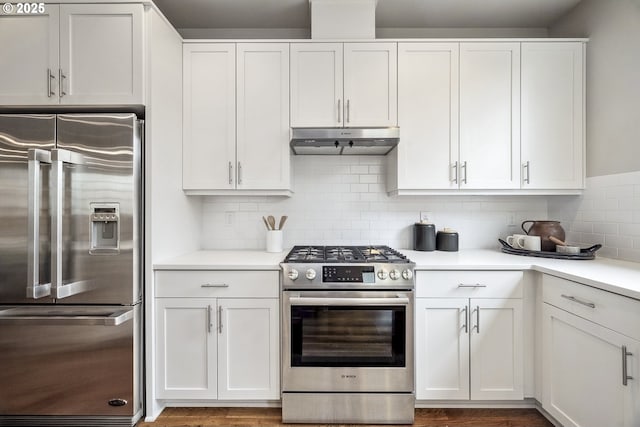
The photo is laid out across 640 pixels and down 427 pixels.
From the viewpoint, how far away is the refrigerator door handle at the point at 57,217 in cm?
170

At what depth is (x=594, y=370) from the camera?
1.55 meters

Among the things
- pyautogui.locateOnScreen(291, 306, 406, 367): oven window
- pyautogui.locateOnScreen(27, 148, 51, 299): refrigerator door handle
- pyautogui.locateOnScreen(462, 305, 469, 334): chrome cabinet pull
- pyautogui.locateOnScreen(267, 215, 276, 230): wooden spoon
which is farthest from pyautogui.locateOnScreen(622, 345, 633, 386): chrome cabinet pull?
pyautogui.locateOnScreen(27, 148, 51, 299): refrigerator door handle

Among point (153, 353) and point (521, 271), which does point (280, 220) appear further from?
point (521, 271)

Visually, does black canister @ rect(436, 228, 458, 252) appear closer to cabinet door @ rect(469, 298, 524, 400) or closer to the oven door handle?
cabinet door @ rect(469, 298, 524, 400)

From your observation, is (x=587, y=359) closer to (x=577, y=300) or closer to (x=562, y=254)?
(x=577, y=300)

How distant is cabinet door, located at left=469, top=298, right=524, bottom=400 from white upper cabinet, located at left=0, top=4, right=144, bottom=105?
7.94 ft

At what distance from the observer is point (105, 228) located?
1.87 m

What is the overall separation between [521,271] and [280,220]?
1.72m

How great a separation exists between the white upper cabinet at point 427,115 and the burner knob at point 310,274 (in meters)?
0.91

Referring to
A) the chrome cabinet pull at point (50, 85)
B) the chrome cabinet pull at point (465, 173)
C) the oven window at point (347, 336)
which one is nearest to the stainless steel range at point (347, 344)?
the oven window at point (347, 336)

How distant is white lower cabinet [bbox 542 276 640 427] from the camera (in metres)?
1.37

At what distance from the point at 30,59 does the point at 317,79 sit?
1.72m

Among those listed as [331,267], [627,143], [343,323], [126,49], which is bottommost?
[343,323]

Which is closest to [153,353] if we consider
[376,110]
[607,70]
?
[376,110]
